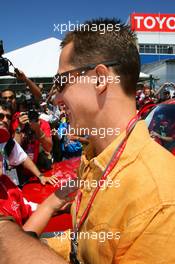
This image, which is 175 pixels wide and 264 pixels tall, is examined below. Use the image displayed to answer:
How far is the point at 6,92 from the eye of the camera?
18.7 feet

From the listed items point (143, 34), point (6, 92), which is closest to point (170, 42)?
point (143, 34)

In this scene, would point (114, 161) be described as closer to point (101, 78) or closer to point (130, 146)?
point (130, 146)

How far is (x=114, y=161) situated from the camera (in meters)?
1.12

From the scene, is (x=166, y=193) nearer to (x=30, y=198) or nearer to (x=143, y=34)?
(x=30, y=198)

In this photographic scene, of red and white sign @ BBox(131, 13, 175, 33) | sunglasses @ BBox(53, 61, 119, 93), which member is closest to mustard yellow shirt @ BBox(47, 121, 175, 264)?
sunglasses @ BBox(53, 61, 119, 93)

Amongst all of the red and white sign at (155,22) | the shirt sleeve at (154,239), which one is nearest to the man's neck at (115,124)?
the shirt sleeve at (154,239)

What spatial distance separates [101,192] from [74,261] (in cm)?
33

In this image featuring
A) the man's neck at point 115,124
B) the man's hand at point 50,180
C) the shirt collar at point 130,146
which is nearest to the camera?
the shirt collar at point 130,146

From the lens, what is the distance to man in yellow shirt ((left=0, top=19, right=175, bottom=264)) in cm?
96

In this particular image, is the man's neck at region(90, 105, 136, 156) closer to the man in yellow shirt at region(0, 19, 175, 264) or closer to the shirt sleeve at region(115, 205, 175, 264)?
the man in yellow shirt at region(0, 19, 175, 264)

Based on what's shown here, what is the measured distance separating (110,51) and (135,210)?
0.64 metres

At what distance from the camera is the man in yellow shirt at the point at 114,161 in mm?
959

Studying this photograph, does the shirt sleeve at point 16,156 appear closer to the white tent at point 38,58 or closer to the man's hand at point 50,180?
the man's hand at point 50,180

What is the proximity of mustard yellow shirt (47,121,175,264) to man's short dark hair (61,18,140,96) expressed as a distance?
239mm
